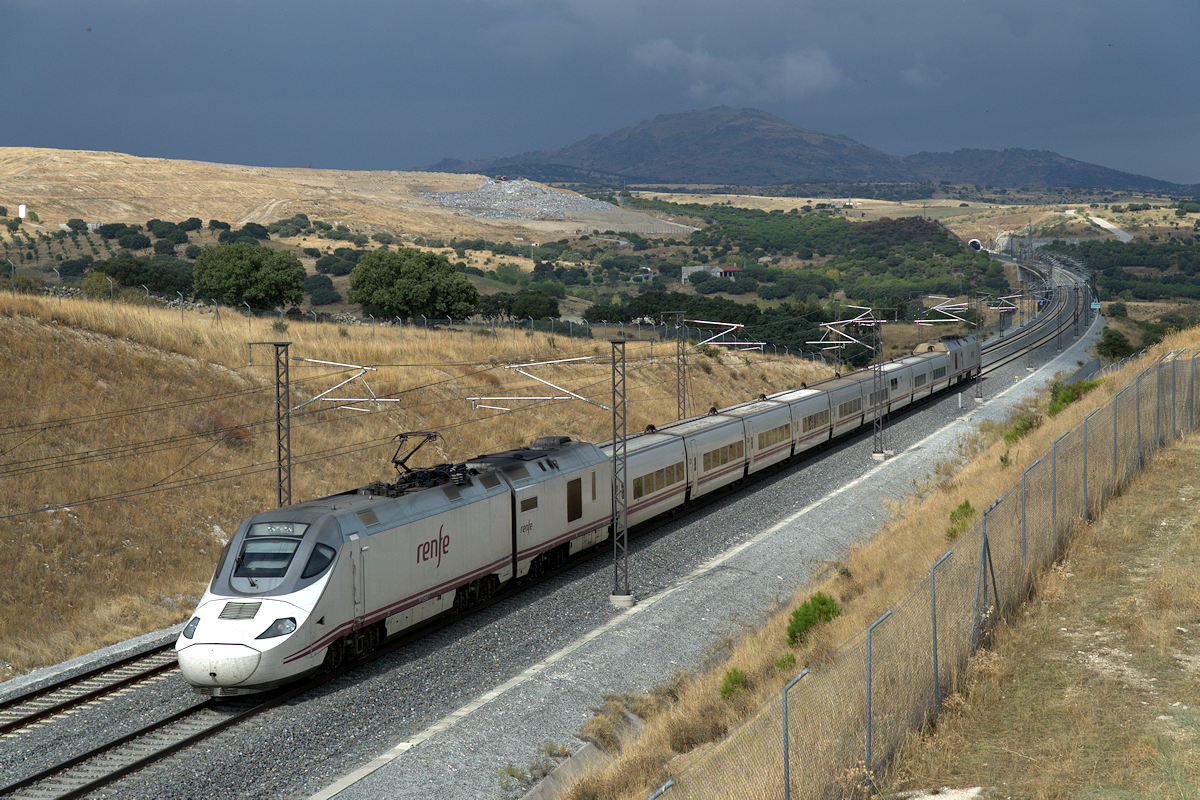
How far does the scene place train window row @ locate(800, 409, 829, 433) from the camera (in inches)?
1725

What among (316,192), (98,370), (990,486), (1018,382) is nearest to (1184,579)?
(990,486)

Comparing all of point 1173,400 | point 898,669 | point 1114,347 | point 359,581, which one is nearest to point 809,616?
point 898,669

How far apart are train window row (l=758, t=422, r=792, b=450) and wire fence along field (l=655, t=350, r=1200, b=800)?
18845 millimetres

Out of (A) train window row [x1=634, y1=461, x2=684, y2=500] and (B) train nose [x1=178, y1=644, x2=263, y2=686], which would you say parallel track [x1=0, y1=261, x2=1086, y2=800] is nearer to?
(B) train nose [x1=178, y1=644, x2=263, y2=686]

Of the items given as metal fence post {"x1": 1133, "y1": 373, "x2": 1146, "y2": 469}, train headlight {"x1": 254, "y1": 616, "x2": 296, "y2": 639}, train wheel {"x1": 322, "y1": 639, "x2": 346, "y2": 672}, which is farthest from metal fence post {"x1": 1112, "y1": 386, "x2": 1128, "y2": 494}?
train headlight {"x1": 254, "y1": 616, "x2": 296, "y2": 639}

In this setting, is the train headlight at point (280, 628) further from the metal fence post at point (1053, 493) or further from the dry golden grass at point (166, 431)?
the metal fence post at point (1053, 493)

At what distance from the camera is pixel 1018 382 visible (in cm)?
6988

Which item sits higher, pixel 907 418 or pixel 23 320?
pixel 23 320

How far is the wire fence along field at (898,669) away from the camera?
11.5 m

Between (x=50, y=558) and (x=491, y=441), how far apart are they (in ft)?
73.5

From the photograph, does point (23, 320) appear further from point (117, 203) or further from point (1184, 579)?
point (117, 203)

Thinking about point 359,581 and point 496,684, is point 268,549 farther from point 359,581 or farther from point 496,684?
point 496,684

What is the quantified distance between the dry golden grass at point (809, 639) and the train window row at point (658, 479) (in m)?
6.17

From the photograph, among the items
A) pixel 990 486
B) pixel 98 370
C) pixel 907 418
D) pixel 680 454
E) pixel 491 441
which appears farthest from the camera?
pixel 907 418
